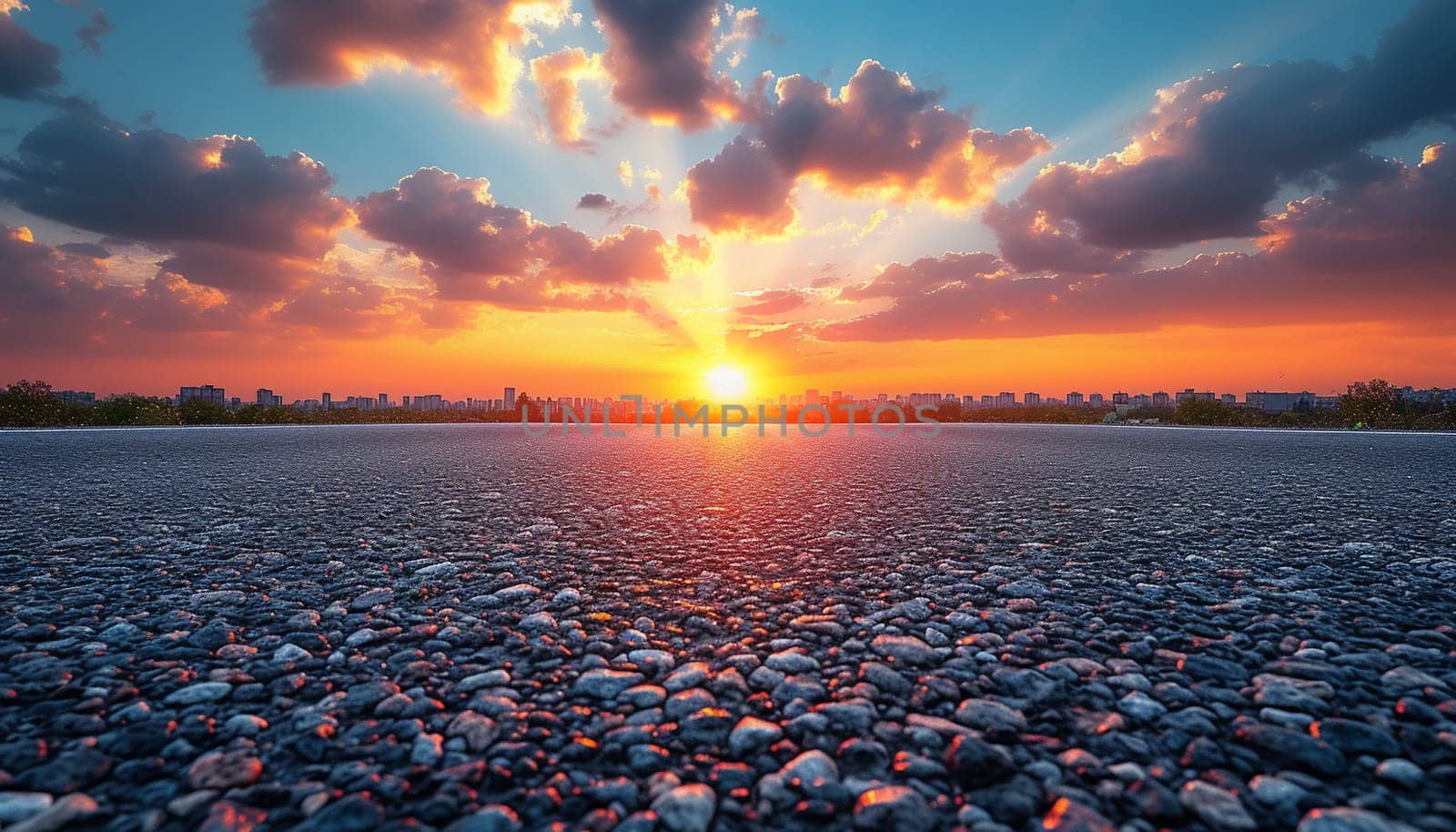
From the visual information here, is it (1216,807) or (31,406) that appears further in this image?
(31,406)

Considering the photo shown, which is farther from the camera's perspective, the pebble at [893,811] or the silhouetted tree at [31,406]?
the silhouetted tree at [31,406]

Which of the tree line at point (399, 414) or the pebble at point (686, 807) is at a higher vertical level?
the tree line at point (399, 414)

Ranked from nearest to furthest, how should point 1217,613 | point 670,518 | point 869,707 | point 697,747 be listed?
point 697,747
point 869,707
point 1217,613
point 670,518

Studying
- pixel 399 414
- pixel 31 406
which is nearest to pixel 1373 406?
pixel 399 414

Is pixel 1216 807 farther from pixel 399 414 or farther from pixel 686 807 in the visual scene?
pixel 399 414

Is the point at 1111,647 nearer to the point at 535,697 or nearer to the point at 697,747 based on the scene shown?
the point at 697,747

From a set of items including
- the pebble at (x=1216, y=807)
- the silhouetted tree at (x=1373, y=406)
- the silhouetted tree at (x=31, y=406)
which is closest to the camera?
the pebble at (x=1216, y=807)

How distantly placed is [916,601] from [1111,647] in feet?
3.22

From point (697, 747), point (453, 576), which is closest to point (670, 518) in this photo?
point (453, 576)

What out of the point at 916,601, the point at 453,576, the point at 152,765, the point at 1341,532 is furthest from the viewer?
the point at 1341,532

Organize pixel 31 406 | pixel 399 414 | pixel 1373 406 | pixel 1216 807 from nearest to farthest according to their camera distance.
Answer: pixel 1216 807
pixel 31 406
pixel 1373 406
pixel 399 414

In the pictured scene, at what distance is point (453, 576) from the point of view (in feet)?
13.5

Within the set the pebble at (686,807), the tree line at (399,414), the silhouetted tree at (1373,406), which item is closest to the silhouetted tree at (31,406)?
the tree line at (399,414)

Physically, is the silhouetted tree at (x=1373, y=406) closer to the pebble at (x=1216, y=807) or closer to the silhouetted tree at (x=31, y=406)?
the pebble at (x=1216, y=807)
